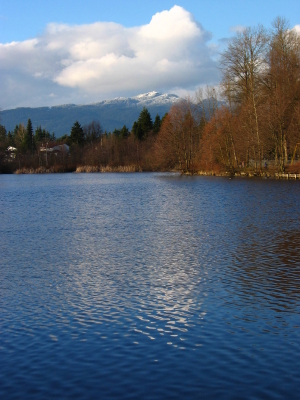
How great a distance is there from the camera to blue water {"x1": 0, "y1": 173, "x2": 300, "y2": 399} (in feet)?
21.8

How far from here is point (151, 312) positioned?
9352mm

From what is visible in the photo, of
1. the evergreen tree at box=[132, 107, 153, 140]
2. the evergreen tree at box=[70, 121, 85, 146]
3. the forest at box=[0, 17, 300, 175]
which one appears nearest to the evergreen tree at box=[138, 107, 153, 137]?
the evergreen tree at box=[132, 107, 153, 140]

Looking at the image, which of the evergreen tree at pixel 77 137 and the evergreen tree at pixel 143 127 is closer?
the evergreen tree at pixel 143 127

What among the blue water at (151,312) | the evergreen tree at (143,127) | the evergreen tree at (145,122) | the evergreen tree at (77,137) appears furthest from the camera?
the evergreen tree at (77,137)

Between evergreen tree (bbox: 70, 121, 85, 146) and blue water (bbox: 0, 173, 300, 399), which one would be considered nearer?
blue water (bbox: 0, 173, 300, 399)

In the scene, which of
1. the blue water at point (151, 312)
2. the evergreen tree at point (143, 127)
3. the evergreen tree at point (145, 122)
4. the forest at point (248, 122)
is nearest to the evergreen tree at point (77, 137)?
the evergreen tree at point (143, 127)

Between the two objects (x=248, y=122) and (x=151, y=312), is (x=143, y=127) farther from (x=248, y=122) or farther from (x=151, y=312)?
(x=151, y=312)

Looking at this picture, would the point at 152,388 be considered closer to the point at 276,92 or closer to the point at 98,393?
the point at 98,393

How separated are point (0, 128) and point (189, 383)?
9127 cm

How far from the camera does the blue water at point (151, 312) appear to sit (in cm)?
663

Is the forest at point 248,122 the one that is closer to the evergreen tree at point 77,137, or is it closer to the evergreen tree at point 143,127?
the evergreen tree at point 143,127

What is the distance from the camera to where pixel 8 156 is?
309 ft

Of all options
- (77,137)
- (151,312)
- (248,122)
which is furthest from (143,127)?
(151,312)

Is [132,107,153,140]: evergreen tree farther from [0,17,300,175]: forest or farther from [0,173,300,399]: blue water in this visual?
[0,173,300,399]: blue water
